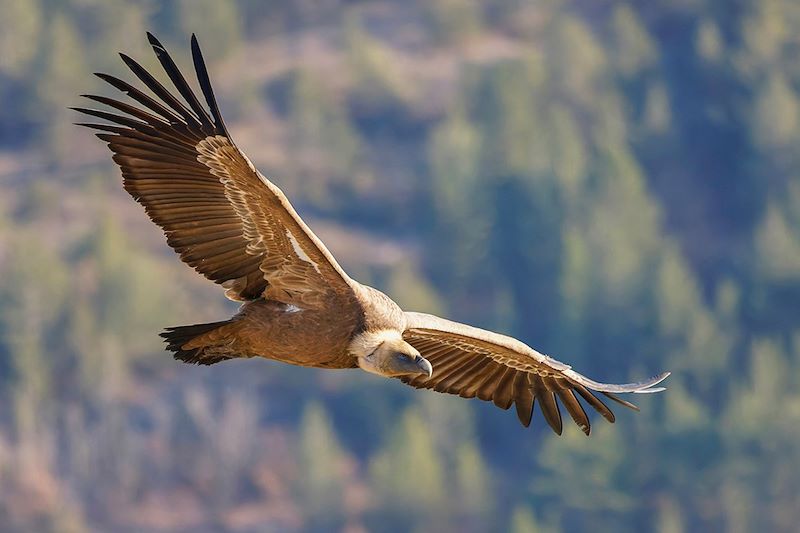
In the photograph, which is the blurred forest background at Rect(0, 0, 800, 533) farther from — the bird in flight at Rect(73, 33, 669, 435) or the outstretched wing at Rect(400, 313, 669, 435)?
the bird in flight at Rect(73, 33, 669, 435)

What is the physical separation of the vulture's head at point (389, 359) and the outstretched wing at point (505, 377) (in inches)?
53.1

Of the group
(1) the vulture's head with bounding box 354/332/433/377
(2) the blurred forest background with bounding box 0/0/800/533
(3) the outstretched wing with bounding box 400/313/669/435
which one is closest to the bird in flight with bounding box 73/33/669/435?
(1) the vulture's head with bounding box 354/332/433/377

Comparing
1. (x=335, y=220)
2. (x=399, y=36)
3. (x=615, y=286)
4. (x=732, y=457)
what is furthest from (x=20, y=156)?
(x=732, y=457)

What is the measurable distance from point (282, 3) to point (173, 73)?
8404 cm

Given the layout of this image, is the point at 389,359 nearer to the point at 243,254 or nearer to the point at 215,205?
the point at 243,254

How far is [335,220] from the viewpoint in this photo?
7431 centimetres

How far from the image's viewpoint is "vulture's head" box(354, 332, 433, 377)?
35.3 feet

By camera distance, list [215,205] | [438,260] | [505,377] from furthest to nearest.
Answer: [438,260] < [505,377] < [215,205]

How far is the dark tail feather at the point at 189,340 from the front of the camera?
1097cm

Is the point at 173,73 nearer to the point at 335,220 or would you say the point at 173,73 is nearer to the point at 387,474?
the point at 387,474

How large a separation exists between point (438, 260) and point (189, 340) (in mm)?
65606

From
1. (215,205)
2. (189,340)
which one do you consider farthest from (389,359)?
(215,205)

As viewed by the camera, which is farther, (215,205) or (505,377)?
(505,377)

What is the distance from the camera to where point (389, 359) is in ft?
35.4
